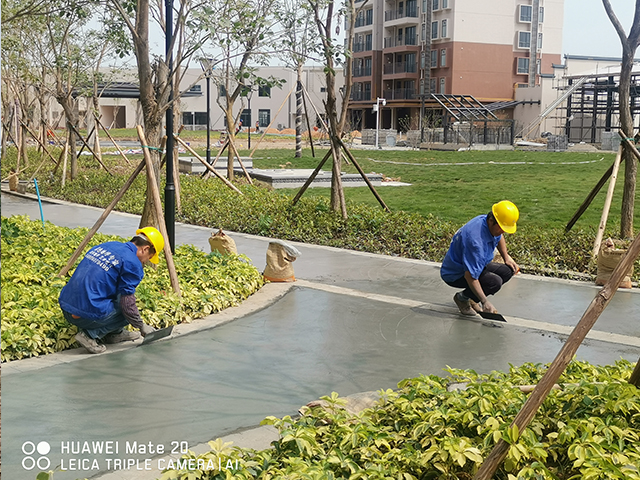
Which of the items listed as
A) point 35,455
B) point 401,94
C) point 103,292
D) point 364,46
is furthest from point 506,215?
point 364,46

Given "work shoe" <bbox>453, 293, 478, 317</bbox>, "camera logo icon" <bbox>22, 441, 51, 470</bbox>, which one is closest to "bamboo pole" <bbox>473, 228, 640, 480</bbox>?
"camera logo icon" <bbox>22, 441, 51, 470</bbox>

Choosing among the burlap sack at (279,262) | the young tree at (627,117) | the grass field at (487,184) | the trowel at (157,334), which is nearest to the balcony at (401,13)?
the grass field at (487,184)

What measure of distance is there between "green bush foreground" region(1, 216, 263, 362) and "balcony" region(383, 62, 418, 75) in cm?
5512

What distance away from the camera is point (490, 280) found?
25.0ft

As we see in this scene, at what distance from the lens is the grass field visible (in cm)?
1533

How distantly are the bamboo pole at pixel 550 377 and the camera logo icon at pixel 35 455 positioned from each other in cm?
243

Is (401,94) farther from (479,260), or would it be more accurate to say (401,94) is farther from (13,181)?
(479,260)

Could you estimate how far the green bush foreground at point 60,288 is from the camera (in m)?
6.35

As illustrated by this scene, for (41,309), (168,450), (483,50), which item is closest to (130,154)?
(41,309)

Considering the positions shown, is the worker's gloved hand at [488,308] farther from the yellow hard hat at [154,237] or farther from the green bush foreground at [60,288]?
the yellow hard hat at [154,237]

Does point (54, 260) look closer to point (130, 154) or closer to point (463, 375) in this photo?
point (463, 375)

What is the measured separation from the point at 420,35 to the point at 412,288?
184 feet

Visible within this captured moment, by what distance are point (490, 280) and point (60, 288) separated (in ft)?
14.6

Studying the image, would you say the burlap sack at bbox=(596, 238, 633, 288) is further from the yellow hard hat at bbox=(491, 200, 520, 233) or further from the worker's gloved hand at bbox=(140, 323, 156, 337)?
the worker's gloved hand at bbox=(140, 323, 156, 337)
